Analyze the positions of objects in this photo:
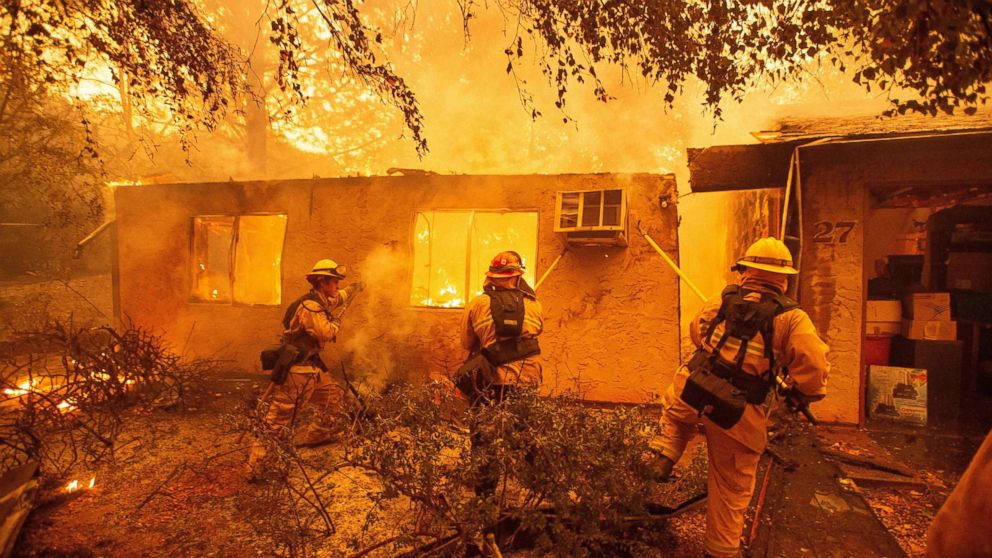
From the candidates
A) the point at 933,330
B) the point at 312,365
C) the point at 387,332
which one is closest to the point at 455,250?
the point at 387,332

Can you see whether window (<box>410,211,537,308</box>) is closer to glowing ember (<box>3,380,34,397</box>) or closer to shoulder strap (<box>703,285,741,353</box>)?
shoulder strap (<box>703,285,741,353</box>)

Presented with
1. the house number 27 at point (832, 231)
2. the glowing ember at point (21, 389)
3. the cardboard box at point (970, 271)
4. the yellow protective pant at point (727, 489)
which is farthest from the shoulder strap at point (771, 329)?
the cardboard box at point (970, 271)

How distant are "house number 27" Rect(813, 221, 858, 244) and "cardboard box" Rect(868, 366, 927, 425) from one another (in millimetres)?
1697

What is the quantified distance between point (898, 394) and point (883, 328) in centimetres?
103

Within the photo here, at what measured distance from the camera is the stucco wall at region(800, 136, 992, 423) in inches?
206

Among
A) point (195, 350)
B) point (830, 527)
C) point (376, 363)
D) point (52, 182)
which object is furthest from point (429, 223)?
point (52, 182)

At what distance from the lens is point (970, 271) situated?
21.4 feet

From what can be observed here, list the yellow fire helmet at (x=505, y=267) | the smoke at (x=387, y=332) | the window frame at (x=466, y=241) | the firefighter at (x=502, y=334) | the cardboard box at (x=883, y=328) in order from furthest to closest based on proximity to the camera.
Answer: the smoke at (x=387, y=332), the window frame at (x=466, y=241), the cardboard box at (x=883, y=328), the yellow fire helmet at (x=505, y=267), the firefighter at (x=502, y=334)

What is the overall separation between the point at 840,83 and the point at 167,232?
27.8 meters

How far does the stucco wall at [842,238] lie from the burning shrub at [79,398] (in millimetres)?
7872

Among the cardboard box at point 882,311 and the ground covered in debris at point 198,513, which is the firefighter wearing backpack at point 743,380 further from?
the cardboard box at point 882,311

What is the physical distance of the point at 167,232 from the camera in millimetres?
8273

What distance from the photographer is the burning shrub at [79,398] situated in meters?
4.21

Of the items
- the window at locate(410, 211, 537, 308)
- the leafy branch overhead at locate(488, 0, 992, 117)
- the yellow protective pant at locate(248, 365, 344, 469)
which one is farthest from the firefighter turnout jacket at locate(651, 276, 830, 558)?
the window at locate(410, 211, 537, 308)
